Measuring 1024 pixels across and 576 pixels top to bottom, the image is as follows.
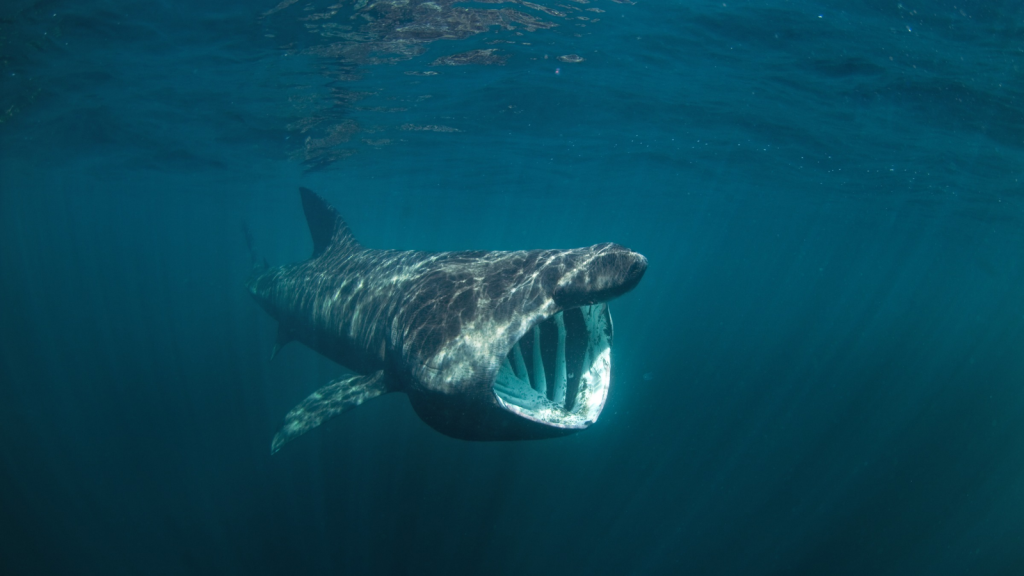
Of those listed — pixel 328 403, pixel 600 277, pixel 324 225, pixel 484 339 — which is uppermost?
pixel 600 277

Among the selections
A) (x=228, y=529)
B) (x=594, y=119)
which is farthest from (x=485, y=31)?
(x=228, y=529)

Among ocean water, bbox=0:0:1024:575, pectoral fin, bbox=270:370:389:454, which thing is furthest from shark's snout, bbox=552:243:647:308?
ocean water, bbox=0:0:1024:575

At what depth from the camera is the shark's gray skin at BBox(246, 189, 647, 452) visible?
4520mm

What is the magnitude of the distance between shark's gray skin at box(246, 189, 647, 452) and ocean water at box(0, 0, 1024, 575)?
4202 mm

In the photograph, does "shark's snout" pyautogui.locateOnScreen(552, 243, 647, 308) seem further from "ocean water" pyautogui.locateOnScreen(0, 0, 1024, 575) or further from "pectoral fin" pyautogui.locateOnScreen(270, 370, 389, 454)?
"ocean water" pyautogui.locateOnScreen(0, 0, 1024, 575)

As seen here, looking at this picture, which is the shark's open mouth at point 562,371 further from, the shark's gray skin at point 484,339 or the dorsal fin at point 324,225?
the dorsal fin at point 324,225

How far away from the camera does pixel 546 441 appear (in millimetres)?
12031

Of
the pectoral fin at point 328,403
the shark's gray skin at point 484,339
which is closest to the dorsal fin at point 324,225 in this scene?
the shark's gray skin at point 484,339

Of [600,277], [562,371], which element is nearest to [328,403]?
[562,371]

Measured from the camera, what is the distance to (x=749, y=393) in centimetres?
1661

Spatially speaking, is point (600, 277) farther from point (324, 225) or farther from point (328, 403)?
point (324, 225)

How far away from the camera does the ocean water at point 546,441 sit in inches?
370

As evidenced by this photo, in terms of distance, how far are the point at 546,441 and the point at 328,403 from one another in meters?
7.25

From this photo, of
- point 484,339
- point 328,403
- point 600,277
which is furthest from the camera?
point 328,403
